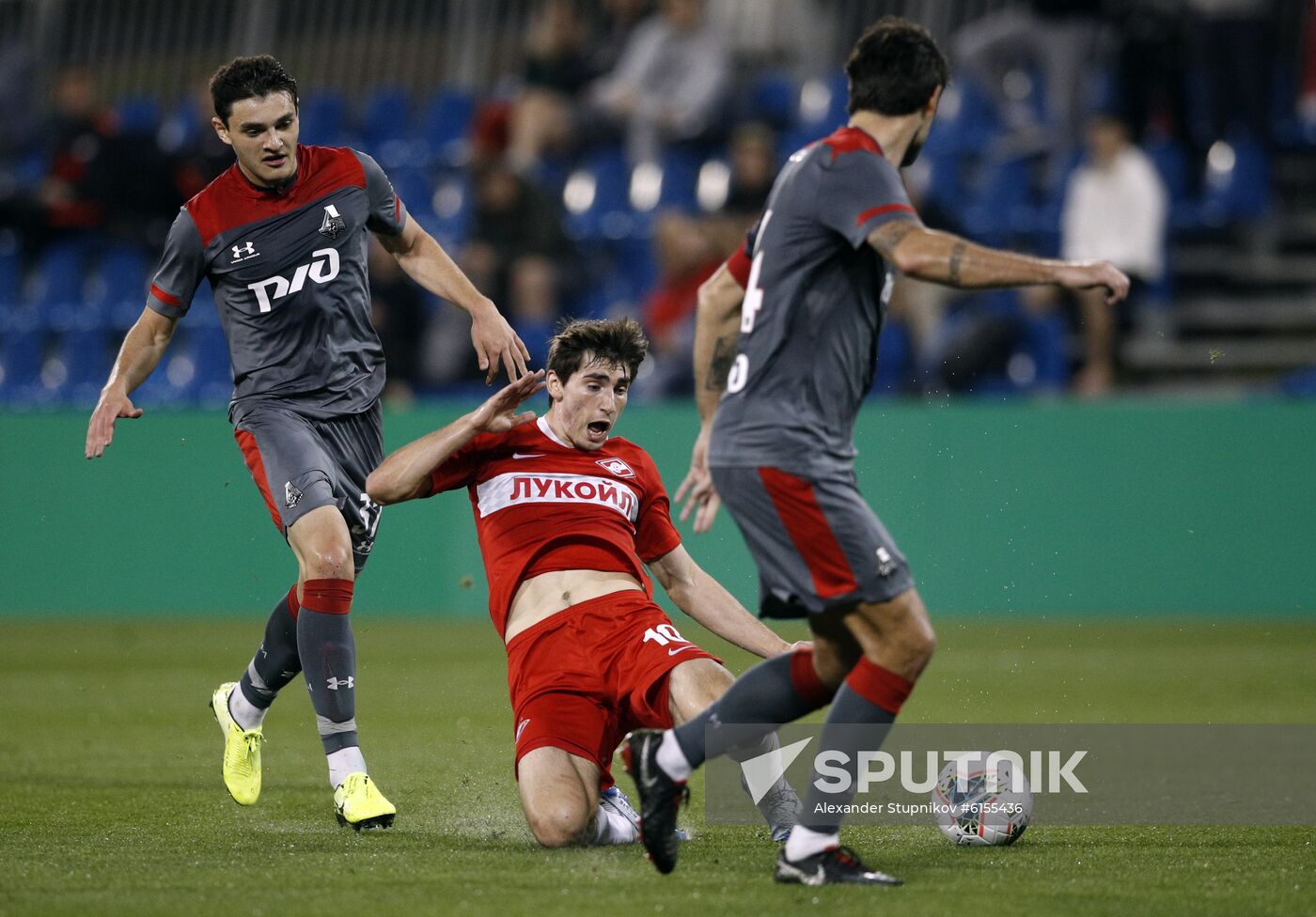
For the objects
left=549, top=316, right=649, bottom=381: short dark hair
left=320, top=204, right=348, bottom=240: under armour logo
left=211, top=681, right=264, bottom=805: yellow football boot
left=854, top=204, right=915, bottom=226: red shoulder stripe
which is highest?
left=854, top=204, right=915, bottom=226: red shoulder stripe

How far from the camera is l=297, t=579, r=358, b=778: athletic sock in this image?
615cm

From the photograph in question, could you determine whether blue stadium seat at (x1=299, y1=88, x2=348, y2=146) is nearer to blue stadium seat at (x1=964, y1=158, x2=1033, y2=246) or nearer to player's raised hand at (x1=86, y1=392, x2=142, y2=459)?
blue stadium seat at (x1=964, y1=158, x2=1033, y2=246)

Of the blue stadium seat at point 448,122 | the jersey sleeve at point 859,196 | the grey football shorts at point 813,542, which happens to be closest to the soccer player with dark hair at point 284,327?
the grey football shorts at point 813,542

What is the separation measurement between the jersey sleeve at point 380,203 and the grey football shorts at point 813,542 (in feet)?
8.02

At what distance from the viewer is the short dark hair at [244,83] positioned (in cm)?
641

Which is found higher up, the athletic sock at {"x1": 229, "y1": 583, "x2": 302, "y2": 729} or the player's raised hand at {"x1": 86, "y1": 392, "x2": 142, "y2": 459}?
the player's raised hand at {"x1": 86, "y1": 392, "x2": 142, "y2": 459}

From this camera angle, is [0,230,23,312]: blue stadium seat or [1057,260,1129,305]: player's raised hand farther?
[0,230,23,312]: blue stadium seat

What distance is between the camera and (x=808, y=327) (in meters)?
4.92

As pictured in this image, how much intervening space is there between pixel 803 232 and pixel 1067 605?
829 cm

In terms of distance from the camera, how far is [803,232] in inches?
193

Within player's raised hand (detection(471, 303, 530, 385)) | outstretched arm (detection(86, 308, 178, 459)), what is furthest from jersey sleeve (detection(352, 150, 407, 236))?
outstretched arm (detection(86, 308, 178, 459))

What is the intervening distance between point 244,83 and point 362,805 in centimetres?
254

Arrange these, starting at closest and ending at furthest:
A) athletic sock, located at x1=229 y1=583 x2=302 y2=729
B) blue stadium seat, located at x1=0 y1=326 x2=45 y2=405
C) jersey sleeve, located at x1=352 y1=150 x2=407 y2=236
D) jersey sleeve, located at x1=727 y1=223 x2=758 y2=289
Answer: jersey sleeve, located at x1=727 y1=223 x2=758 y2=289 → athletic sock, located at x1=229 y1=583 x2=302 y2=729 → jersey sleeve, located at x1=352 y1=150 x2=407 y2=236 → blue stadium seat, located at x1=0 y1=326 x2=45 y2=405

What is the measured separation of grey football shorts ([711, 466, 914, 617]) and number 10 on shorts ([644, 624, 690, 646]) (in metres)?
0.94
